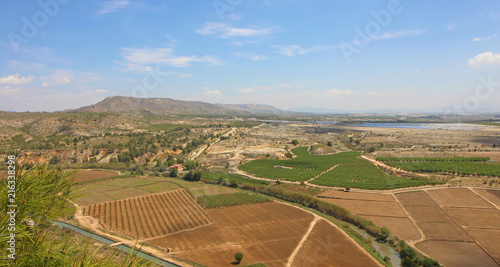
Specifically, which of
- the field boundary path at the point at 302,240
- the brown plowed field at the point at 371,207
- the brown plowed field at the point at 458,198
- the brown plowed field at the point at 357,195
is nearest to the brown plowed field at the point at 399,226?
the brown plowed field at the point at 371,207

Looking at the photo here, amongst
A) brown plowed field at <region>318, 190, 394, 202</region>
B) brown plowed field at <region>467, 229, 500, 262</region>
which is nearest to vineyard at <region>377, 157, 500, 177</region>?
brown plowed field at <region>318, 190, 394, 202</region>

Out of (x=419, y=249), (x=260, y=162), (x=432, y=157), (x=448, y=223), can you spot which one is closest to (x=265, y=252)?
(x=419, y=249)

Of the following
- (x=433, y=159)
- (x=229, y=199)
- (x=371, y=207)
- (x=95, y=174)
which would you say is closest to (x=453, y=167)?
(x=433, y=159)

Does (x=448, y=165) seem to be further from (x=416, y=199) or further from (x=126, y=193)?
(x=126, y=193)

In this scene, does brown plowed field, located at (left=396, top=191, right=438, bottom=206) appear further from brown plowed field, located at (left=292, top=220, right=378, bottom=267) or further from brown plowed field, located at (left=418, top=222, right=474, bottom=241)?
brown plowed field, located at (left=292, top=220, right=378, bottom=267)

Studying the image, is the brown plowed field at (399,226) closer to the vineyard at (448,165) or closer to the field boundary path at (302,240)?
the field boundary path at (302,240)

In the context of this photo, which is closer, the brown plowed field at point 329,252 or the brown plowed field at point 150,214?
the brown plowed field at point 329,252
